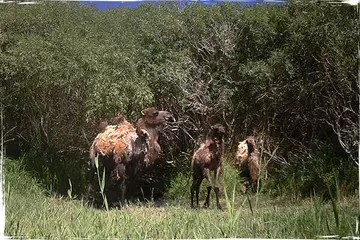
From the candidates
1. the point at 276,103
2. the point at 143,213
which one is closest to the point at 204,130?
the point at 276,103

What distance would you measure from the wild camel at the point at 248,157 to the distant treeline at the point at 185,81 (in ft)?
0.32

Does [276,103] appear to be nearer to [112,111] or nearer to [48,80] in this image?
[112,111]

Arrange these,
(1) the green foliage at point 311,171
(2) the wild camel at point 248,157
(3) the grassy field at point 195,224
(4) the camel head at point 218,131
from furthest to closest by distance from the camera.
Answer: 1. (4) the camel head at point 218,131
2. (2) the wild camel at point 248,157
3. (1) the green foliage at point 311,171
4. (3) the grassy field at point 195,224

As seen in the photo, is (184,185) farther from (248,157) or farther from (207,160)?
(248,157)

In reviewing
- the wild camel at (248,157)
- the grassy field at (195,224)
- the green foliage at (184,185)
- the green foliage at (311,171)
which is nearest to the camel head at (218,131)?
the wild camel at (248,157)

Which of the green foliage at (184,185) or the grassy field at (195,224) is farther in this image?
the green foliage at (184,185)

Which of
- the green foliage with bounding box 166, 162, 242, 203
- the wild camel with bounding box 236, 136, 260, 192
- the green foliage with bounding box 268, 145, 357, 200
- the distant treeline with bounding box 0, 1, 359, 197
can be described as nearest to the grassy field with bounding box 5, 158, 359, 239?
the green foliage with bounding box 268, 145, 357, 200

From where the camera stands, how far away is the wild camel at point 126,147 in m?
4.61

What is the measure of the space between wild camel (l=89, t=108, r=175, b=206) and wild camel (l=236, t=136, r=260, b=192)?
76 centimetres

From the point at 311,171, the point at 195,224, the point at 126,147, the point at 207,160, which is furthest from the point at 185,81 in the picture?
the point at 195,224

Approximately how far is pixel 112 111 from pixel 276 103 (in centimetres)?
158

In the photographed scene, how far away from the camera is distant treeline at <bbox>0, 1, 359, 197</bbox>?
363 centimetres

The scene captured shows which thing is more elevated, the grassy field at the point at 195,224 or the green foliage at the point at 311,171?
the grassy field at the point at 195,224

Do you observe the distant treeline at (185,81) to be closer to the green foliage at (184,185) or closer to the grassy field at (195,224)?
the green foliage at (184,185)
